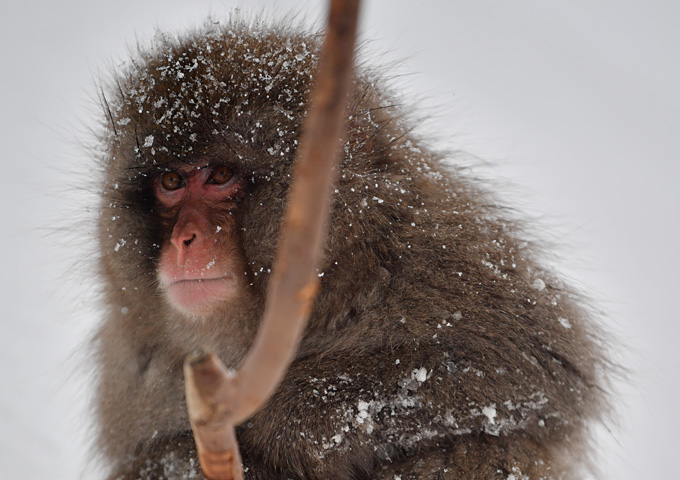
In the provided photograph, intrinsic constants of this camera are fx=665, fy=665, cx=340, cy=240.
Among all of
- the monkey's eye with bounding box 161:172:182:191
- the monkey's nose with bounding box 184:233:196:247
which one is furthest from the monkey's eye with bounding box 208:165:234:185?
the monkey's nose with bounding box 184:233:196:247

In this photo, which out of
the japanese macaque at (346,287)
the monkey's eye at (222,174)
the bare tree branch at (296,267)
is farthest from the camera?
the monkey's eye at (222,174)

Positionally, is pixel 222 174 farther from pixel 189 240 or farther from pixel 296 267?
pixel 296 267

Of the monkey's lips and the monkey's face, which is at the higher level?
the monkey's face

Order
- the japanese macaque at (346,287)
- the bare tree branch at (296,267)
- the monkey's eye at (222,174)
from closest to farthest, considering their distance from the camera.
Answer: the bare tree branch at (296,267)
the japanese macaque at (346,287)
the monkey's eye at (222,174)

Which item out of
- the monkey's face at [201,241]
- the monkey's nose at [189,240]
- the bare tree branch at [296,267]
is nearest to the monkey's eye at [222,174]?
the monkey's face at [201,241]

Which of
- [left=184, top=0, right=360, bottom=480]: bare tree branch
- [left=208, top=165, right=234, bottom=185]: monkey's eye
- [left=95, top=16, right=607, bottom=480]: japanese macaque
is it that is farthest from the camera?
[left=208, top=165, right=234, bottom=185]: monkey's eye

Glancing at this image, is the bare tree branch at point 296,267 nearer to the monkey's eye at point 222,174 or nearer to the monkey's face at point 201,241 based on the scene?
the monkey's face at point 201,241

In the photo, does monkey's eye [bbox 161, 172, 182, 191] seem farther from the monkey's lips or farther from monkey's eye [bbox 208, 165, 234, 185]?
the monkey's lips

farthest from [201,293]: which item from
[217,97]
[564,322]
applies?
[564,322]
